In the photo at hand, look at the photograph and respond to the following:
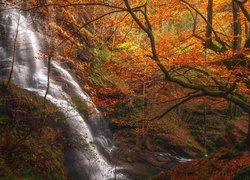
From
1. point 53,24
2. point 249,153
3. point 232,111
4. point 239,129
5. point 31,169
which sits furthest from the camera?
point 232,111

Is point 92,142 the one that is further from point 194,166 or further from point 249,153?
point 249,153

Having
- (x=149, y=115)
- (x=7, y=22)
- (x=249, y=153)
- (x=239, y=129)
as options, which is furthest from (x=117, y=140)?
(x=7, y=22)

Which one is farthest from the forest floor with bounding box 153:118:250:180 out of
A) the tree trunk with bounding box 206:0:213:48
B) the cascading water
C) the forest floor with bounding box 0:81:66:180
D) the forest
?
the forest floor with bounding box 0:81:66:180

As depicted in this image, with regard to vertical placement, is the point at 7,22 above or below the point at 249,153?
above

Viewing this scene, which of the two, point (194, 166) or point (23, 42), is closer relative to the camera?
point (194, 166)

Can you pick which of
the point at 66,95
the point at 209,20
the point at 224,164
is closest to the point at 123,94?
the point at 66,95

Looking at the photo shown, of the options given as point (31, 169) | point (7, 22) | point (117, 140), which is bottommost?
point (117, 140)

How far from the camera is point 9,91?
1040cm

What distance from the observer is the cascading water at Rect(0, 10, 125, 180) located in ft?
35.4

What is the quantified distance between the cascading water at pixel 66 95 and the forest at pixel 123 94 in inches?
2.5

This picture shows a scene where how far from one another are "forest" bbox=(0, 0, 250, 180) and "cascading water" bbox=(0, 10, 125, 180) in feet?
0.21

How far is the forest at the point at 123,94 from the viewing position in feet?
25.7

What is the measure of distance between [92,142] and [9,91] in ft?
15.2

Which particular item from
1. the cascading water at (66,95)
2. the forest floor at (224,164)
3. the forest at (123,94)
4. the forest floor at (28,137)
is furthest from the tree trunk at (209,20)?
the cascading water at (66,95)
